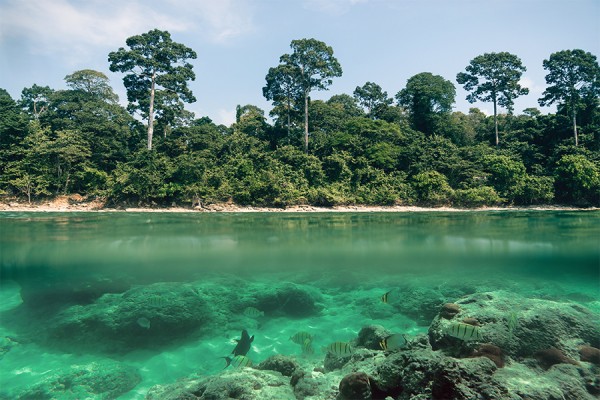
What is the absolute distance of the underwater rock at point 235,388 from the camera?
15.9ft

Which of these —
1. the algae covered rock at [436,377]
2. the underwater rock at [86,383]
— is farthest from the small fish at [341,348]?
the underwater rock at [86,383]

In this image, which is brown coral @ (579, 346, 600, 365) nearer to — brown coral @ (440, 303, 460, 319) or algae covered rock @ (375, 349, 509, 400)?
brown coral @ (440, 303, 460, 319)

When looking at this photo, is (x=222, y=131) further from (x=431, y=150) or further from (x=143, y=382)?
(x=143, y=382)

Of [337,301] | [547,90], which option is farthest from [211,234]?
[547,90]

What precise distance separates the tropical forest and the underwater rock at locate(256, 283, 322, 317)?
1932 centimetres

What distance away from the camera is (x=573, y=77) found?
38.0 meters

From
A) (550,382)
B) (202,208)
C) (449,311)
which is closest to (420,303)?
(449,311)

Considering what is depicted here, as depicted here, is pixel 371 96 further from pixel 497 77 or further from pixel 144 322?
pixel 144 322

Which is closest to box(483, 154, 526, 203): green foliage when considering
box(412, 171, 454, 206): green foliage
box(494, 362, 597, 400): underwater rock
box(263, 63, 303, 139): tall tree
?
box(412, 171, 454, 206): green foliage

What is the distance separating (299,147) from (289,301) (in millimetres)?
28974

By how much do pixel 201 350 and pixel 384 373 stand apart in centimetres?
493

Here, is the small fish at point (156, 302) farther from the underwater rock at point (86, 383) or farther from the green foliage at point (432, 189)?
the green foliage at point (432, 189)

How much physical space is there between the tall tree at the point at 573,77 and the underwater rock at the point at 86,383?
46637mm

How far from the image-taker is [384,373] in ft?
14.4
